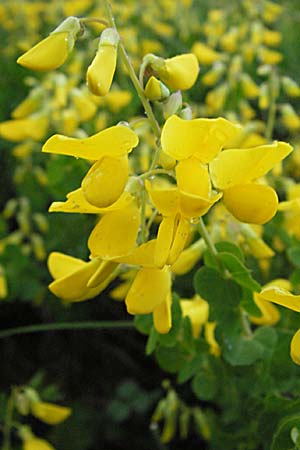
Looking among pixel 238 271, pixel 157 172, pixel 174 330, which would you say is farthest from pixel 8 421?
pixel 157 172

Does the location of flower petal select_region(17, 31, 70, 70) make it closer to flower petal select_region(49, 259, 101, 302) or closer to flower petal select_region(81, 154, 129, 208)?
flower petal select_region(81, 154, 129, 208)

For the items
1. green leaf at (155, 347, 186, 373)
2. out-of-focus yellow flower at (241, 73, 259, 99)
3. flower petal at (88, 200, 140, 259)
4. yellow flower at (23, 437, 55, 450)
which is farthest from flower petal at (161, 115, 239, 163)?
out-of-focus yellow flower at (241, 73, 259, 99)

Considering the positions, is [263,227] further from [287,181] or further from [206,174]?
[206,174]

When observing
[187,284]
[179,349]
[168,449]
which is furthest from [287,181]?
[168,449]

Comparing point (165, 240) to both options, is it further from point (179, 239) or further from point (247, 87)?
point (247, 87)

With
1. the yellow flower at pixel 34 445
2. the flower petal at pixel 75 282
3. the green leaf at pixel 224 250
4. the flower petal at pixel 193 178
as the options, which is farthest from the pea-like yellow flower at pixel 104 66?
the yellow flower at pixel 34 445
